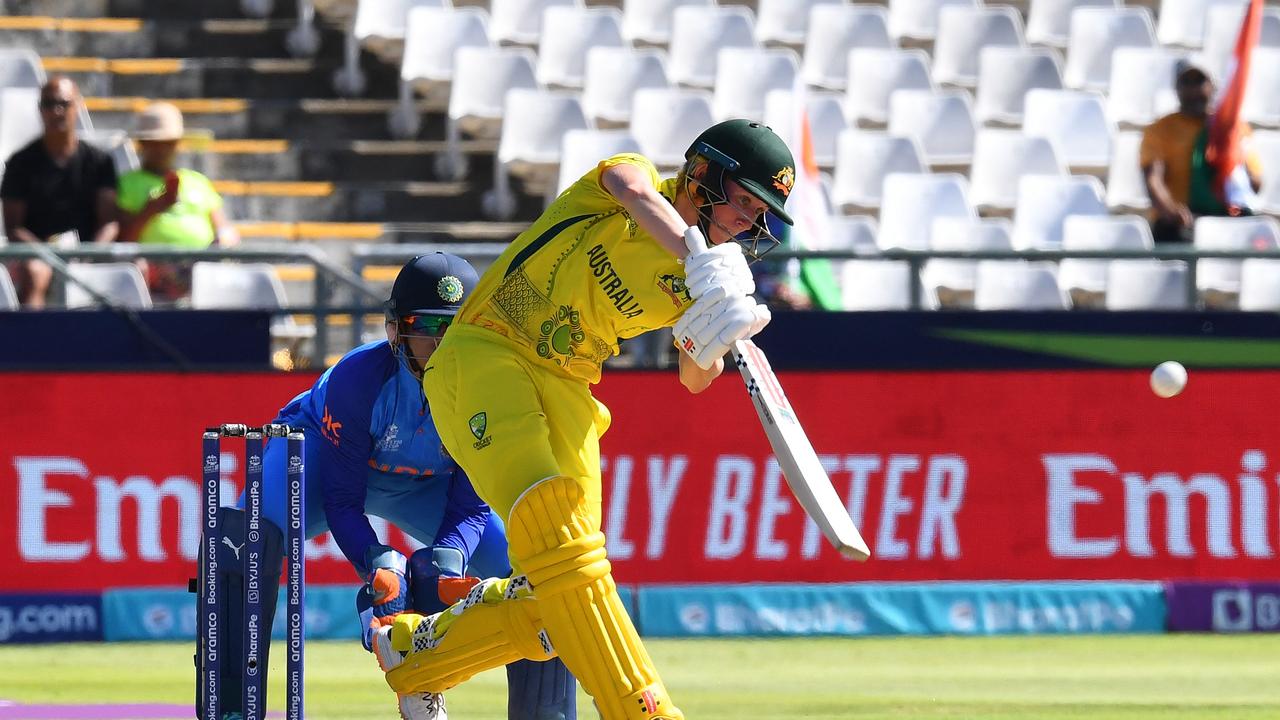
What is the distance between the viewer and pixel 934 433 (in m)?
11.3

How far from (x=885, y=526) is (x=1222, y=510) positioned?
1.86 meters

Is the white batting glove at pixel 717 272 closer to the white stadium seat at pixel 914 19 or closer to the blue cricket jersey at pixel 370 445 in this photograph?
the blue cricket jersey at pixel 370 445

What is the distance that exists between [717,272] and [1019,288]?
22.4 ft

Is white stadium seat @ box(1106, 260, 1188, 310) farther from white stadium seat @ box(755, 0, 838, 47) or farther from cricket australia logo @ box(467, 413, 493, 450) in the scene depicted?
cricket australia logo @ box(467, 413, 493, 450)

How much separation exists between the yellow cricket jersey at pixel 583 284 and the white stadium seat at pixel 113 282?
517 cm

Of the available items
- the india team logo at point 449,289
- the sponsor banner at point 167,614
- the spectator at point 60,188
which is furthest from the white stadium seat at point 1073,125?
the india team logo at point 449,289

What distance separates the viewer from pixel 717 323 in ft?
18.4

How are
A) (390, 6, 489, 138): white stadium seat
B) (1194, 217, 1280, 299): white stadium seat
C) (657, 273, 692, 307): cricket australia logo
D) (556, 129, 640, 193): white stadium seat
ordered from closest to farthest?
(657, 273, 692, 307): cricket australia logo
(1194, 217, 1280, 299): white stadium seat
(556, 129, 640, 193): white stadium seat
(390, 6, 489, 138): white stadium seat

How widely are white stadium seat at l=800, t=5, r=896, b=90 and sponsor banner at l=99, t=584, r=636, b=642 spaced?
262 inches

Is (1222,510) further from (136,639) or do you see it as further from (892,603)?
(136,639)

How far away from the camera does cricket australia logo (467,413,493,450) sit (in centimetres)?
606

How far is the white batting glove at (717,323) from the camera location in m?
5.57

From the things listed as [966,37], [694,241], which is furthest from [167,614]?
[966,37]

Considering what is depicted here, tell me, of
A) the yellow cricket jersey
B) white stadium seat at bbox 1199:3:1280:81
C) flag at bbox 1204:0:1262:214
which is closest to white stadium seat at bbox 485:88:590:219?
flag at bbox 1204:0:1262:214
